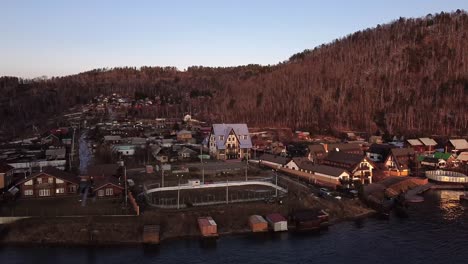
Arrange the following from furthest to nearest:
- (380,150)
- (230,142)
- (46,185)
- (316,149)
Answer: (380,150) < (230,142) < (316,149) < (46,185)

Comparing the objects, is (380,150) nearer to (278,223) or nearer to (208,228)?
(278,223)

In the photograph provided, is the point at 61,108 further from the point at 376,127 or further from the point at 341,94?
the point at 376,127

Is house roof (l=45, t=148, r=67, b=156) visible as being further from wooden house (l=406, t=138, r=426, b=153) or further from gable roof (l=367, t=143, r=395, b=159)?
wooden house (l=406, t=138, r=426, b=153)

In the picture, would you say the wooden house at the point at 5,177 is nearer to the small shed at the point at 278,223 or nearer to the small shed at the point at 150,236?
the small shed at the point at 150,236

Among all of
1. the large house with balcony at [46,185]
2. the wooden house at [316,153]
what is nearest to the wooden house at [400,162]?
the wooden house at [316,153]

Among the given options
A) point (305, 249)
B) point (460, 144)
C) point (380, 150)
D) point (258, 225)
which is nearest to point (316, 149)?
point (380, 150)

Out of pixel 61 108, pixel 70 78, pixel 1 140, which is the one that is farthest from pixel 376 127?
pixel 70 78
